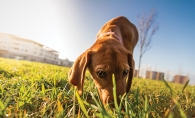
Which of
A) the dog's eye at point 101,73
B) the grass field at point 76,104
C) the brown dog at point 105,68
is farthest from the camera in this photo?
the dog's eye at point 101,73

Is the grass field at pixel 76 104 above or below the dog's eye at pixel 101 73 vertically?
below

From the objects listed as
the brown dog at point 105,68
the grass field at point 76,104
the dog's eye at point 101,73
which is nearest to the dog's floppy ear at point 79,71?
the brown dog at point 105,68

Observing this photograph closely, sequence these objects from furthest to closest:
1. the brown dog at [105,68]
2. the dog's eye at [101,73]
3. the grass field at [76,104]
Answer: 1. the dog's eye at [101,73]
2. the brown dog at [105,68]
3. the grass field at [76,104]

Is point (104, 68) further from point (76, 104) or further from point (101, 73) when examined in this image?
point (76, 104)

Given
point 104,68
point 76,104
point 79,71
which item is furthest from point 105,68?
point 76,104

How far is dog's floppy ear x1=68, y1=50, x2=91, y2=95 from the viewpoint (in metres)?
2.57

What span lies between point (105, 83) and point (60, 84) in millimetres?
1222

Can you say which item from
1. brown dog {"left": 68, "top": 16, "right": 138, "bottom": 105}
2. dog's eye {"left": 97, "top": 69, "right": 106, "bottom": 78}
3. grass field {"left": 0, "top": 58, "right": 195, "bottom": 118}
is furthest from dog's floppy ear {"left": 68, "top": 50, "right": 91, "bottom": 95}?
dog's eye {"left": 97, "top": 69, "right": 106, "bottom": 78}

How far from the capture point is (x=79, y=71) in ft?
9.04

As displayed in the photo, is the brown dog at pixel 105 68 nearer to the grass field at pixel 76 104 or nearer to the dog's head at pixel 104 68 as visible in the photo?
the dog's head at pixel 104 68

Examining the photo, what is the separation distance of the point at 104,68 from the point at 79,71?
1.21 feet

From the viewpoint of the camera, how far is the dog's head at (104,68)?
A: 2.54 m

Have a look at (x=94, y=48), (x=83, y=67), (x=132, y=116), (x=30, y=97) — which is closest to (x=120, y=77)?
(x=83, y=67)

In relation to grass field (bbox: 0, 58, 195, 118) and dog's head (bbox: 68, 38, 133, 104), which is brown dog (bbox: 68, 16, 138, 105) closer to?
dog's head (bbox: 68, 38, 133, 104)
